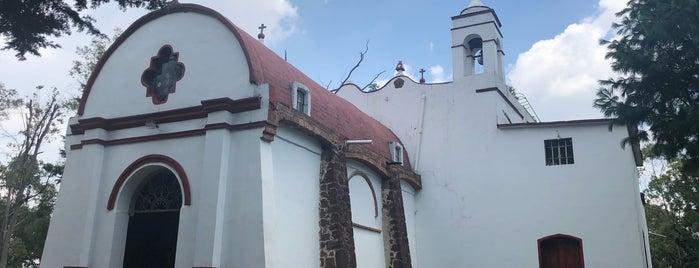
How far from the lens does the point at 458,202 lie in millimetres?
17266

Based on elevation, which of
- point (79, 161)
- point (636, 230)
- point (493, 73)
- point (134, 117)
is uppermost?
point (493, 73)

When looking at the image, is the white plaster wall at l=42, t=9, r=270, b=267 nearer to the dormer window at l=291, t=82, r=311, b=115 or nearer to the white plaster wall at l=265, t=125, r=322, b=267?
the white plaster wall at l=265, t=125, r=322, b=267

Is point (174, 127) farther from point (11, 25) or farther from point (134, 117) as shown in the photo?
point (11, 25)

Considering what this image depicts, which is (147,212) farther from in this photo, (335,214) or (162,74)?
(335,214)

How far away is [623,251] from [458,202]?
4.67 m

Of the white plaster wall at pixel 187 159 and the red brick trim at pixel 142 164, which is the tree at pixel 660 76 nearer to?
the white plaster wall at pixel 187 159

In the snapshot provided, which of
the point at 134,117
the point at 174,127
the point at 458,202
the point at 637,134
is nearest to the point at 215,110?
the point at 174,127

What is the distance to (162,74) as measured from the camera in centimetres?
1257

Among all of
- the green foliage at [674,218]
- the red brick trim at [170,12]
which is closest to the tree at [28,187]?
the red brick trim at [170,12]

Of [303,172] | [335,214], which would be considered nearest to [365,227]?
[335,214]

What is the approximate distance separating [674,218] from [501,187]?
14384 millimetres

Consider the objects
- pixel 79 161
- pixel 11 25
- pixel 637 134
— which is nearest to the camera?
pixel 11 25

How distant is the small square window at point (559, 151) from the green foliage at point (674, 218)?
9.80 metres

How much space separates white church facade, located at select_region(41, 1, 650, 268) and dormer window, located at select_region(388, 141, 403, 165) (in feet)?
0.22
